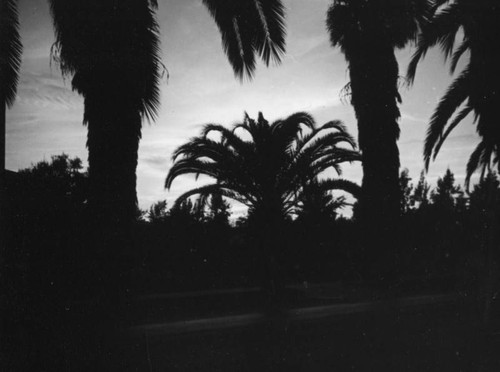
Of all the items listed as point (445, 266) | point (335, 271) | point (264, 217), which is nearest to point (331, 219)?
point (335, 271)

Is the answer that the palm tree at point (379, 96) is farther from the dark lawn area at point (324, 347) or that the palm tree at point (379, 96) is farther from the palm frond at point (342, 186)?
the dark lawn area at point (324, 347)

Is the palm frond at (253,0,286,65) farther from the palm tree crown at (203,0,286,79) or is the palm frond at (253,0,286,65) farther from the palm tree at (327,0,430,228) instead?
the palm tree at (327,0,430,228)

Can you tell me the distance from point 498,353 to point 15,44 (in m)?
7.18

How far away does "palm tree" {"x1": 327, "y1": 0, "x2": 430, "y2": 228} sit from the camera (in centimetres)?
918

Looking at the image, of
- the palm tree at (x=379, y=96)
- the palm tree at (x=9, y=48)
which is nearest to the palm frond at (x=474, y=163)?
the palm tree at (x=379, y=96)

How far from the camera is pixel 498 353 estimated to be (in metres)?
4.39

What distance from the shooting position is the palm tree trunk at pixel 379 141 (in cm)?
916

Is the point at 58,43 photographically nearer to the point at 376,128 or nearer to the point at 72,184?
the point at 72,184

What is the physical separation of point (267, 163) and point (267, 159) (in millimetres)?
97

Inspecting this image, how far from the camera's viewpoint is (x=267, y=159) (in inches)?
362

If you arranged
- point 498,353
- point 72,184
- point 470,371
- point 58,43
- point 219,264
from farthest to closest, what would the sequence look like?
point 219,264 → point 72,184 → point 58,43 → point 498,353 → point 470,371

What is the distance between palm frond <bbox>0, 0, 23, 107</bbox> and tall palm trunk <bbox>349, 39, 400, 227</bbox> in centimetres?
698

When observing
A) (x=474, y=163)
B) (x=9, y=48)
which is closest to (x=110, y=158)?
(x=9, y=48)

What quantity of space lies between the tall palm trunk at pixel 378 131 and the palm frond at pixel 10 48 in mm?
6985
